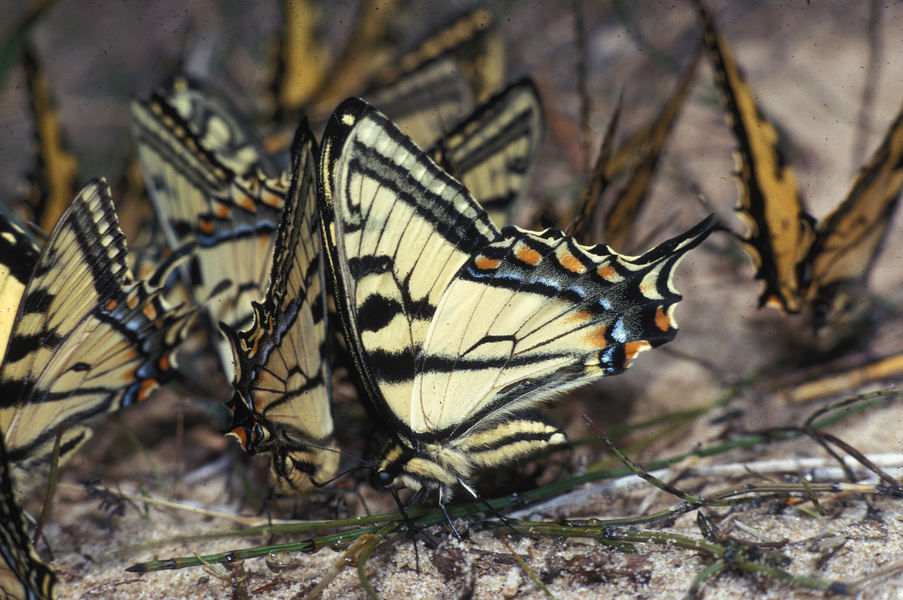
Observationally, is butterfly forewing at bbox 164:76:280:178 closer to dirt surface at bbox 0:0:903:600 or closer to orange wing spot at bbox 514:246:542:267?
dirt surface at bbox 0:0:903:600

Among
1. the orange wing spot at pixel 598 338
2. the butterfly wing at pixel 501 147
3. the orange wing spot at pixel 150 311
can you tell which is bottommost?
the orange wing spot at pixel 598 338

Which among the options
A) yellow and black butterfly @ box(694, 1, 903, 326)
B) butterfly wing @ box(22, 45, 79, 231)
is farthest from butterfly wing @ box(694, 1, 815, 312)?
butterfly wing @ box(22, 45, 79, 231)

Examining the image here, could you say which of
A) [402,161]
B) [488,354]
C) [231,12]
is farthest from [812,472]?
[231,12]

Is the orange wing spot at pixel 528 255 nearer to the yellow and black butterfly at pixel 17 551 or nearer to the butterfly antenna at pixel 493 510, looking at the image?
the butterfly antenna at pixel 493 510

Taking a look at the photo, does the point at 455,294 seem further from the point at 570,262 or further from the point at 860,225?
the point at 860,225

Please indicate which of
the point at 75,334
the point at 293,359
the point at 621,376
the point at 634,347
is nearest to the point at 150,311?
the point at 75,334

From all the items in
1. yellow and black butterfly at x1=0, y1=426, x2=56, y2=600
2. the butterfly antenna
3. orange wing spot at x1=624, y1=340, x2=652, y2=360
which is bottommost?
yellow and black butterfly at x1=0, y1=426, x2=56, y2=600

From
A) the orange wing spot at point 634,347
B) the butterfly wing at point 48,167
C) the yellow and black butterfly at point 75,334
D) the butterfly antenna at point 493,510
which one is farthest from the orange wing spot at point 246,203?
the orange wing spot at point 634,347
